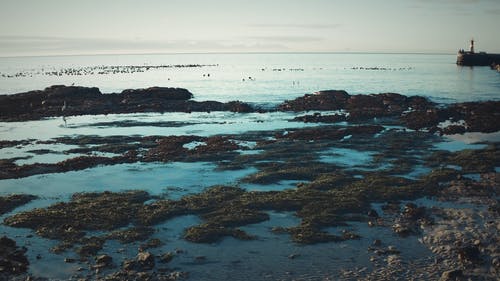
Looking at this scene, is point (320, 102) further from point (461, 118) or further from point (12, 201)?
point (12, 201)

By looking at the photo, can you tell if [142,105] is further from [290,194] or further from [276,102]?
[290,194]

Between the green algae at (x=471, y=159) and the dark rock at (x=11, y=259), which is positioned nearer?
the dark rock at (x=11, y=259)

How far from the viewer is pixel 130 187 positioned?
25844 mm

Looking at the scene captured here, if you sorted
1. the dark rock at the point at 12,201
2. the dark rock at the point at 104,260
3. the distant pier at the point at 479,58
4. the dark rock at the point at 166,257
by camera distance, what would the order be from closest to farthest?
the dark rock at the point at 104,260 → the dark rock at the point at 166,257 → the dark rock at the point at 12,201 → the distant pier at the point at 479,58

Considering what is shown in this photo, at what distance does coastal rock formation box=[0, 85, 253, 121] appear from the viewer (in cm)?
5834

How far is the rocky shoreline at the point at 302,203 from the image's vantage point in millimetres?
15938

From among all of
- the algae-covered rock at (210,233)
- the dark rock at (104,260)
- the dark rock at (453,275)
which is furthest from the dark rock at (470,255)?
the dark rock at (104,260)

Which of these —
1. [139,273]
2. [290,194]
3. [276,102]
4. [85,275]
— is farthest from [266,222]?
[276,102]

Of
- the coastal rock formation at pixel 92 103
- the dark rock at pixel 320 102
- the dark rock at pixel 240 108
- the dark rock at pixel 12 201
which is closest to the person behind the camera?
the dark rock at pixel 12 201

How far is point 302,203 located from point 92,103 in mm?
49413

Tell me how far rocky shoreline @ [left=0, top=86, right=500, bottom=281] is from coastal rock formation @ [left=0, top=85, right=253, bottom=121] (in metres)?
19.0

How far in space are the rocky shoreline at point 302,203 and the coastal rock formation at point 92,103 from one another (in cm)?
1896

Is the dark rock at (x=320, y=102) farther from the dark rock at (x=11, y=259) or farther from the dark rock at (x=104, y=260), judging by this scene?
the dark rock at (x=11, y=259)

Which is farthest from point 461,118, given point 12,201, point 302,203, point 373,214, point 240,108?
point 12,201
